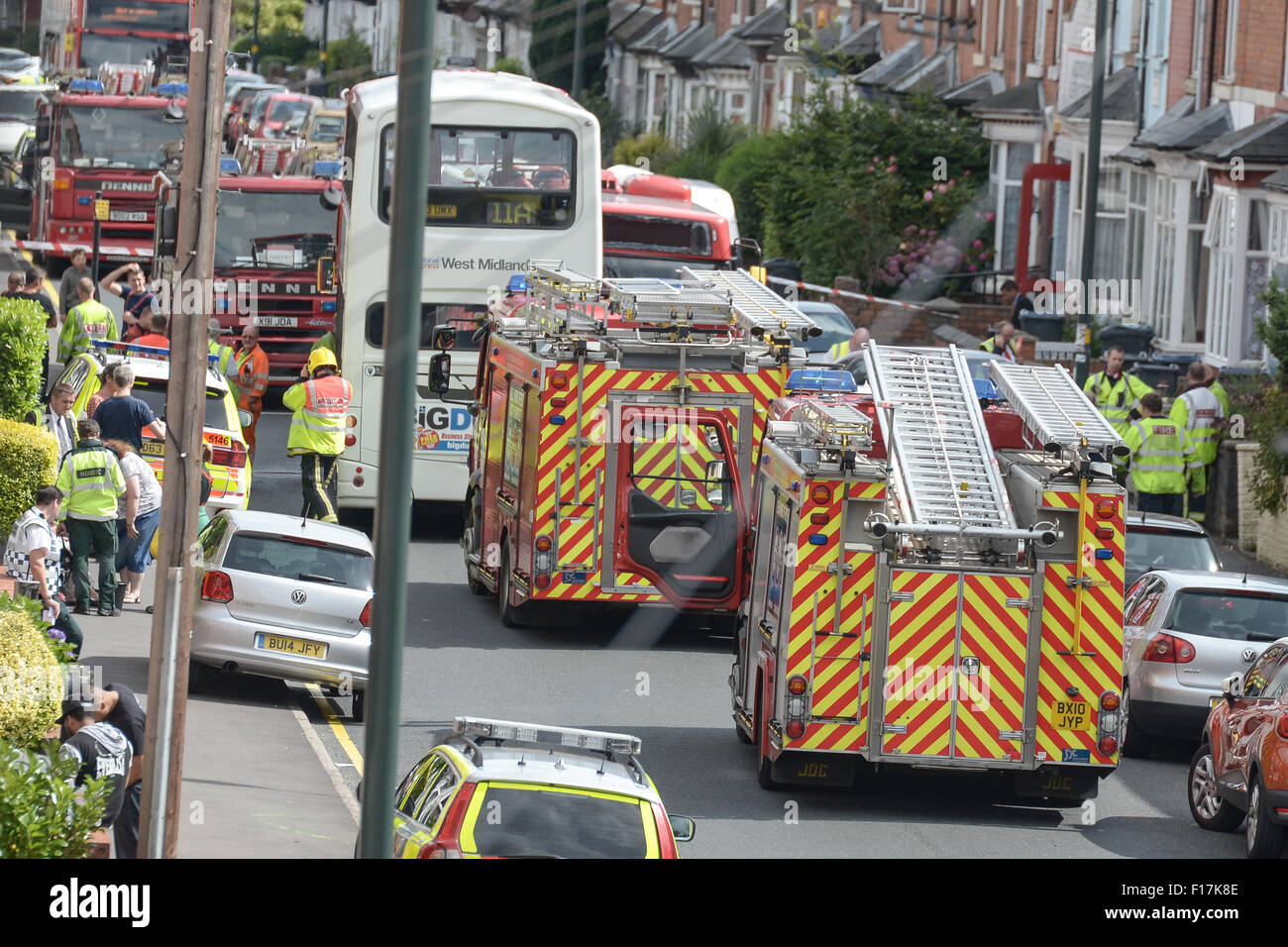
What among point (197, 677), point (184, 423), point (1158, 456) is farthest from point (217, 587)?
point (1158, 456)

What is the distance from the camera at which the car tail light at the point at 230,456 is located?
20984 millimetres

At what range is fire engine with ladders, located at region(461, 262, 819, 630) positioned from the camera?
17828 mm

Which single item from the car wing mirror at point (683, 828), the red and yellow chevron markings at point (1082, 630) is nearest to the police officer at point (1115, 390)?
the red and yellow chevron markings at point (1082, 630)

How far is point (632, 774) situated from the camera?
1023 centimetres

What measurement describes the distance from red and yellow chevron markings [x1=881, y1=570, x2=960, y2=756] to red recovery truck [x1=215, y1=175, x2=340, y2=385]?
57.6 ft

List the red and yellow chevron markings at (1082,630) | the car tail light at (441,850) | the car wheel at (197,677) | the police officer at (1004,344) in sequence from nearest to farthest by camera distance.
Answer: the car tail light at (441,850), the red and yellow chevron markings at (1082,630), the car wheel at (197,677), the police officer at (1004,344)

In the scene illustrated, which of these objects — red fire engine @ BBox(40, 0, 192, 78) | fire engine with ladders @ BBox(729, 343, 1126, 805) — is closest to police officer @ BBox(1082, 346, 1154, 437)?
fire engine with ladders @ BBox(729, 343, 1126, 805)

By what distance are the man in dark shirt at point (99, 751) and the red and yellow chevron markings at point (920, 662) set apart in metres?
4.87

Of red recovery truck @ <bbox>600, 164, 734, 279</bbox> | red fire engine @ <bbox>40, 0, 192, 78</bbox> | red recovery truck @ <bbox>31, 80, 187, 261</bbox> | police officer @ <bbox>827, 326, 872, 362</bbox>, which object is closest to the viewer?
police officer @ <bbox>827, 326, 872, 362</bbox>

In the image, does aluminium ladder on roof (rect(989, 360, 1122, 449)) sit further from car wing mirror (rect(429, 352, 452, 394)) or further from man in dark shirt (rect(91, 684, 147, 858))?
car wing mirror (rect(429, 352, 452, 394))

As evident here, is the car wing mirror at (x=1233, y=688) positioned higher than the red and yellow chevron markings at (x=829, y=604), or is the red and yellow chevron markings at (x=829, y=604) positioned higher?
the red and yellow chevron markings at (x=829, y=604)

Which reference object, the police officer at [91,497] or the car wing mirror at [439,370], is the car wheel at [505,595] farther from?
the police officer at [91,497]
